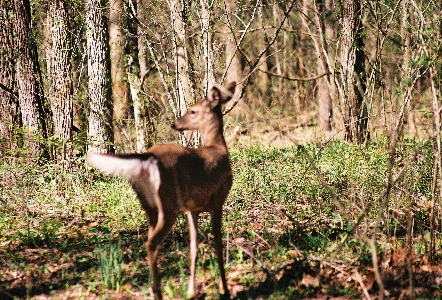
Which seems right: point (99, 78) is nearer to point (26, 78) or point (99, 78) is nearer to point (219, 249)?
point (26, 78)

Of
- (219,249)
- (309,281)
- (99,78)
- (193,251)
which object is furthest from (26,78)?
(309,281)

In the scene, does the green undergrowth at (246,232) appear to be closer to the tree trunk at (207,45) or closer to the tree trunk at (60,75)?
the tree trunk at (60,75)

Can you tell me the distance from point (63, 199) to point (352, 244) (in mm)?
4069

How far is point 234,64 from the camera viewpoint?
1928cm

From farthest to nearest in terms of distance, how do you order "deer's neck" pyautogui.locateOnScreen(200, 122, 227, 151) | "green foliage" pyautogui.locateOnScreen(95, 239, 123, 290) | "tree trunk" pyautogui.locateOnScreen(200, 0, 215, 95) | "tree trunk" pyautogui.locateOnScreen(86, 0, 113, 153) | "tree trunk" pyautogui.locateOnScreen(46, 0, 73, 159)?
"tree trunk" pyautogui.locateOnScreen(86, 0, 113, 153)
"tree trunk" pyautogui.locateOnScreen(46, 0, 73, 159)
"tree trunk" pyautogui.locateOnScreen(200, 0, 215, 95)
"deer's neck" pyautogui.locateOnScreen(200, 122, 227, 151)
"green foliage" pyautogui.locateOnScreen(95, 239, 123, 290)

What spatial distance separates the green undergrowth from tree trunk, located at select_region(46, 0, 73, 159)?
0.63 meters

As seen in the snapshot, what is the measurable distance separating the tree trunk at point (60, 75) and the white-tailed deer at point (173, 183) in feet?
12.3

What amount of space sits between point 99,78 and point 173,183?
574cm

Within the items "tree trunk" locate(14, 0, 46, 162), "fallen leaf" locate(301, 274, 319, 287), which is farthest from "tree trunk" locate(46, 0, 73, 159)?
"fallen leaf" locate(301, 274, 319, 287)

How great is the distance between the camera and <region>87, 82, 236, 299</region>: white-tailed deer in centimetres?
468

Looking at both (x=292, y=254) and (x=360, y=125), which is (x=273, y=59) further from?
(x=292, y=254)

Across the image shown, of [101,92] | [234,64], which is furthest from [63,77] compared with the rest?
[234,64]

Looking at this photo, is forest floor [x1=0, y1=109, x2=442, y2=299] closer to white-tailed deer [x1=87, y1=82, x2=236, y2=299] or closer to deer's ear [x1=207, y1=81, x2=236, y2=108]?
white-tailed deer [x1=87, y1=82, x2=236, y2=299]

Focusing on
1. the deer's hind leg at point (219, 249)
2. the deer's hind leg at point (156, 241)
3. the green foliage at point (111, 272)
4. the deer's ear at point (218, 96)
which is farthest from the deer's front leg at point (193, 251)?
the deer's ear at point (218, 96)
